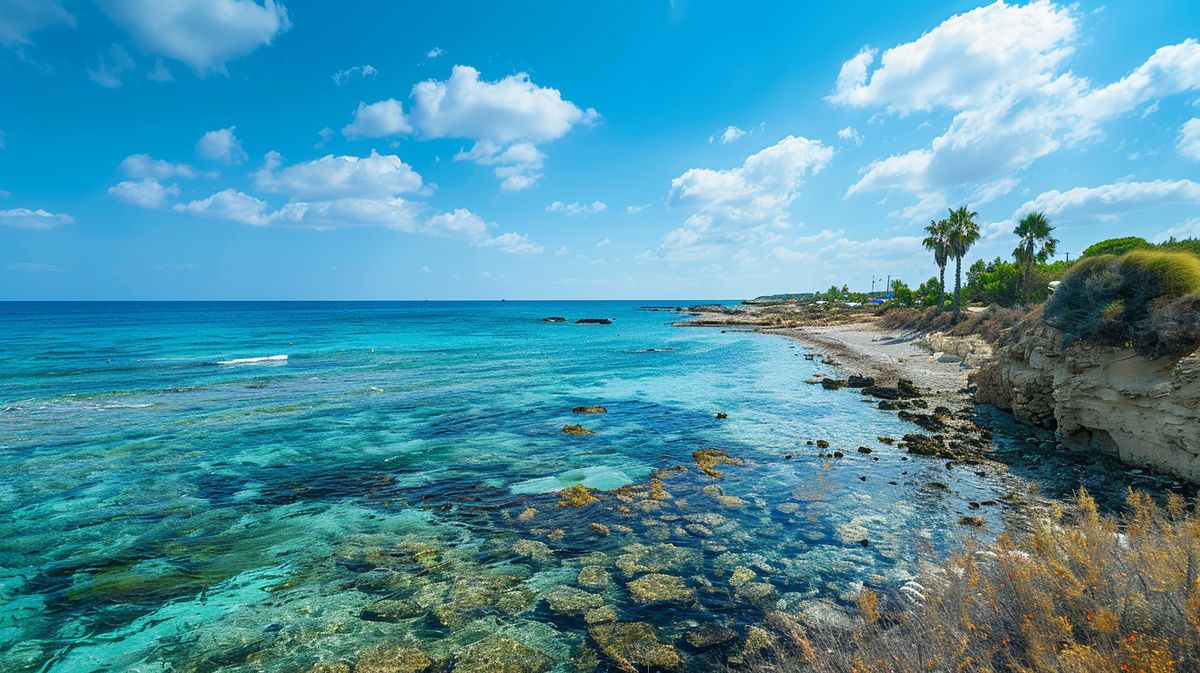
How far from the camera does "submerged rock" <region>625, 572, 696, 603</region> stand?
9812mm

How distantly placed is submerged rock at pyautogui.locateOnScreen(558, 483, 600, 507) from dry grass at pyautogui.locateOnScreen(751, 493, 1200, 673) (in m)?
7.69

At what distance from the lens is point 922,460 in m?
17.9

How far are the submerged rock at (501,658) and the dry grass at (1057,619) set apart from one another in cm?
347

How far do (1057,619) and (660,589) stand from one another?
6201 mm

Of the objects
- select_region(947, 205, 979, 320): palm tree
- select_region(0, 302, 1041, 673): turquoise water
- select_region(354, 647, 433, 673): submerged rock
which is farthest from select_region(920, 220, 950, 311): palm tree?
select_region(354, 647, 433, 673): submerged rock

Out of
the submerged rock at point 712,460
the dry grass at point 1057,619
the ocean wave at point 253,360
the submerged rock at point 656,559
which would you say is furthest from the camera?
the ocean wave at point 253,360

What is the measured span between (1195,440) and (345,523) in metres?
22.7

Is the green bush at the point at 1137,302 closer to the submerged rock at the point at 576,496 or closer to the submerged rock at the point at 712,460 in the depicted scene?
the submerged rock at the point at 712,460

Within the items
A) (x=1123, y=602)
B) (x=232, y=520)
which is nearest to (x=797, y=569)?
(x=1123, y=602)

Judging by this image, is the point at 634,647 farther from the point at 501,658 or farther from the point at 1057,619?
the point at 1057,619

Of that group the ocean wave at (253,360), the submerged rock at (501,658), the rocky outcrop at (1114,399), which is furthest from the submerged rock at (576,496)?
the ocean wave at (253,360)

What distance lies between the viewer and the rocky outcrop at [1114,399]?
45.5ft

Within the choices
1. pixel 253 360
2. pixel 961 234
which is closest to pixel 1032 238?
pixel 961 234

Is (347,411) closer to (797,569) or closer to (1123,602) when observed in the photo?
(797,569)
